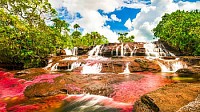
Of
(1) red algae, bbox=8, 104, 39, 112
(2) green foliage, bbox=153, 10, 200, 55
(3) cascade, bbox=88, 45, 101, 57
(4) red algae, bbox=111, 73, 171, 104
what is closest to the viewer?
(1) red algae, bbox=8, 104, 39, 112

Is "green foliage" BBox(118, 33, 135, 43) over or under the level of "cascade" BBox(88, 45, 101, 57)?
over

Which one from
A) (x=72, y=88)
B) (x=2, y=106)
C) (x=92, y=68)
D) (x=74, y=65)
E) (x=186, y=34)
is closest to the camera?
(x=2, y=106)

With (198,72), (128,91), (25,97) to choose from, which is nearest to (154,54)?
(198,72)

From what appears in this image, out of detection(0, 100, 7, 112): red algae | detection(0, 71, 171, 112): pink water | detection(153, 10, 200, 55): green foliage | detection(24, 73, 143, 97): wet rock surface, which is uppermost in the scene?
detection(153, 10, 200, 55): green foliage

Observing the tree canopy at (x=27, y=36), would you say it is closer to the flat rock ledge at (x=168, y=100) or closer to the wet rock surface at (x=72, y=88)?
the wet rock surface at (x=72, y=88)

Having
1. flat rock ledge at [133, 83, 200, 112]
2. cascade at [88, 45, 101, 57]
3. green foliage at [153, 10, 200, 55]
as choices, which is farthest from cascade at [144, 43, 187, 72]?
flat rock ledge at [133, 83, 200, 112]

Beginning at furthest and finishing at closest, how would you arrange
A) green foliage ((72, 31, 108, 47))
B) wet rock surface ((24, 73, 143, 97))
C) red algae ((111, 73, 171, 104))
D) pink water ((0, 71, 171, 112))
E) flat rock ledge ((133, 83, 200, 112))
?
green foliage ((72, 31, 108, 47)), wet rock surface ((24, 73, 143, 97)), red algae ((111, 73, 171, 104)), pink water ((0, 71, 171, 112)), flat rock ledge ((133, 83, 200, 112))

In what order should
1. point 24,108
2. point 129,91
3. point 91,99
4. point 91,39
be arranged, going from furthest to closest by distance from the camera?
point 91,39, point 129,91, point 91,99, point 24,108

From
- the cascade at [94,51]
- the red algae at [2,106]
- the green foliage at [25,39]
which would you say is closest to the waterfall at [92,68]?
the green foliage at [25,39]

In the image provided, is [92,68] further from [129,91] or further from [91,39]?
[91,39]

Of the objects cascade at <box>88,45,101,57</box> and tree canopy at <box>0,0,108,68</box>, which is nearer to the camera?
tree canopy at <box>0,0,108,68</box>

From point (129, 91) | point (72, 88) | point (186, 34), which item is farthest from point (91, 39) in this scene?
point (129, 91)

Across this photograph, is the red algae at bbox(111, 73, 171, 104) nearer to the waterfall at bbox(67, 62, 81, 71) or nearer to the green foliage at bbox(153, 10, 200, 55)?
the waterfall at bbox(67, 62, 81, 71)

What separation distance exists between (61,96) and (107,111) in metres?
4.54
